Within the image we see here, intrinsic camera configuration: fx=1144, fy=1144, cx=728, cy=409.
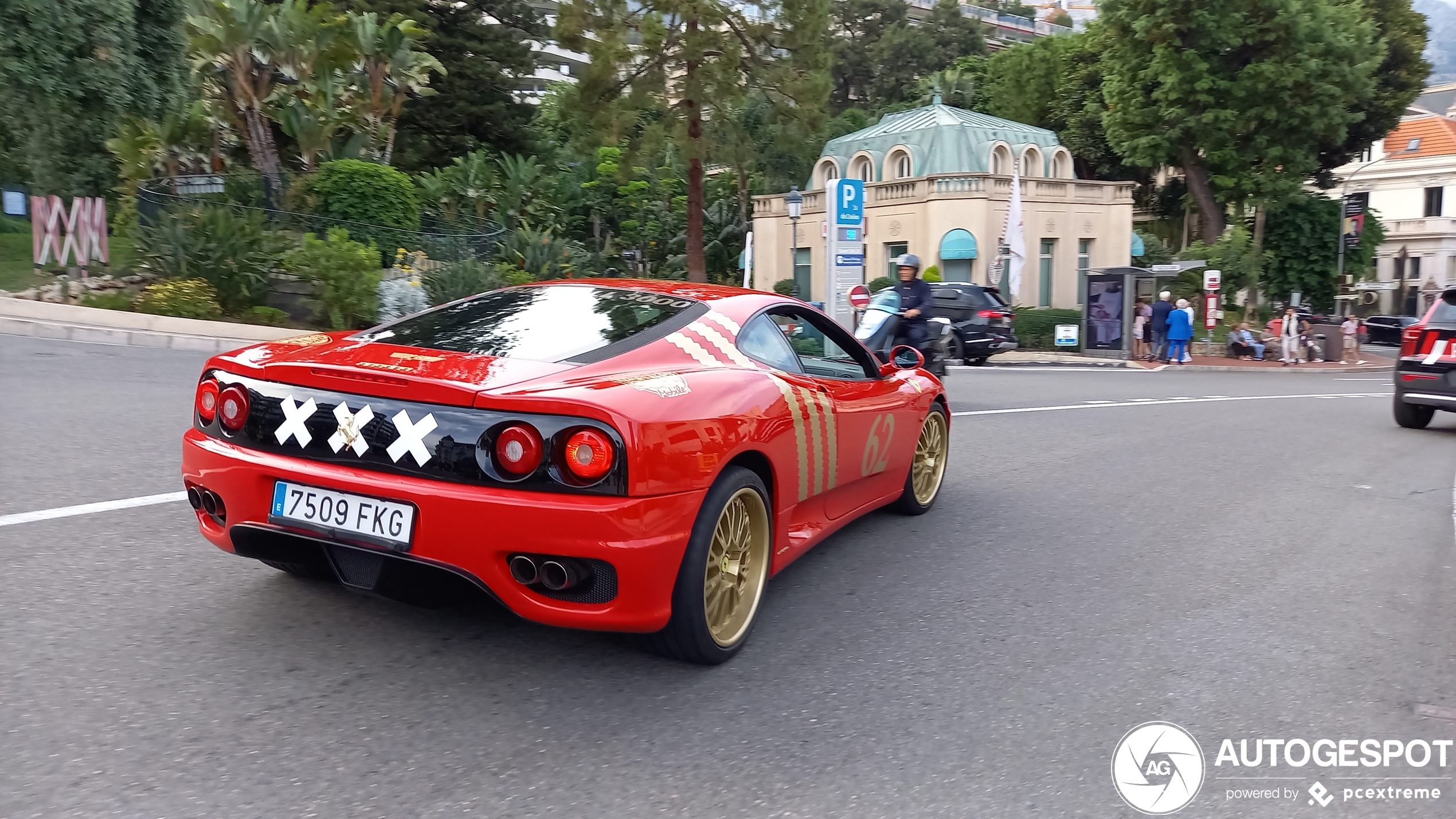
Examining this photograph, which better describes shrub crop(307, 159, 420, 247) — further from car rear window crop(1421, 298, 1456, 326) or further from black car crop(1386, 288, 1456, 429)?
car rear window crop(1421, 298, 1456, 326)

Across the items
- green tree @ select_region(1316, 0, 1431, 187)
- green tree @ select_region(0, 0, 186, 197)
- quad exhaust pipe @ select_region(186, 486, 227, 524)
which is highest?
green tree @ select_region(1316, 0, 1431, 187)

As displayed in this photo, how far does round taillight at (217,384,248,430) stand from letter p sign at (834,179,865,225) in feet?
52.1

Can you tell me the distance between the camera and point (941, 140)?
40812 mm

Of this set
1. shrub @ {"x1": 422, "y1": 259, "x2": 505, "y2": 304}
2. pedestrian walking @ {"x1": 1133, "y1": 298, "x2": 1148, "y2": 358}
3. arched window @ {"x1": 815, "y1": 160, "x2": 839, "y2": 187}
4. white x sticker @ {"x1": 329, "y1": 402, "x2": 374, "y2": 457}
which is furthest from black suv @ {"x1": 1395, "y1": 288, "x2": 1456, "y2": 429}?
arched window @ {"x1": 815, "y1": 160, "x2": 839, "y2": 187}

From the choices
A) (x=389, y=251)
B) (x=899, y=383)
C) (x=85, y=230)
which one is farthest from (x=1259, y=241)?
(x=899, y=383)

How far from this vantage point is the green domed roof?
133 feet

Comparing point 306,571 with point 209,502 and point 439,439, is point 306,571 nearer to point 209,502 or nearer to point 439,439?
point 209,502

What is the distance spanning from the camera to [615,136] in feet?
101

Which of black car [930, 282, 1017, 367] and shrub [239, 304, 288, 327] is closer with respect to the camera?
shrub [239, 304, 288, 327]

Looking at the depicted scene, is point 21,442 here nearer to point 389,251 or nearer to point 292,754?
point 292,754

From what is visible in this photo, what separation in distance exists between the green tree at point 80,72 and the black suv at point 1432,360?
18.6 m

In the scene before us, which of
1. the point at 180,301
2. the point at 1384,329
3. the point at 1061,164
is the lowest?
the point at 1384,329

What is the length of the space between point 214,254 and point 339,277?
6.04 ft

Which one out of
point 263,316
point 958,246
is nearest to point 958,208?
point 958,246
